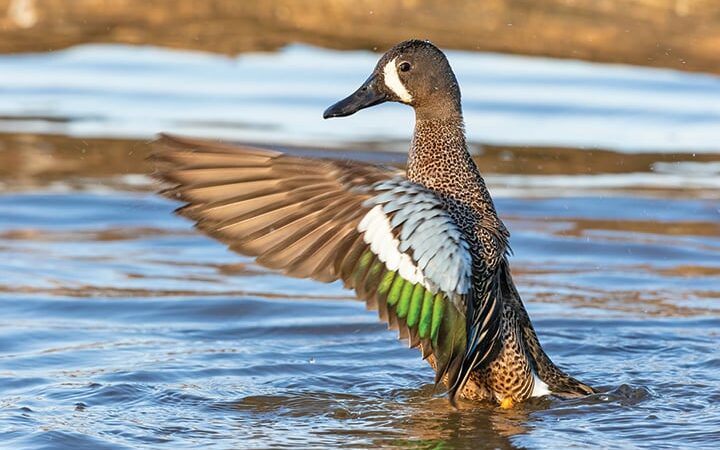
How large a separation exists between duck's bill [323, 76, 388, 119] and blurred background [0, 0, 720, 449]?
100cm

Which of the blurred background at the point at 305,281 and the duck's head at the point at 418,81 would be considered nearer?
the blurred background at the point at 305,281

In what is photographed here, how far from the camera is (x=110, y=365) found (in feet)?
18.8

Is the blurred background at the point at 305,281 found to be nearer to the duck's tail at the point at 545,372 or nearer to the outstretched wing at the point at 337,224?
the duck's tail at the point at 545,372

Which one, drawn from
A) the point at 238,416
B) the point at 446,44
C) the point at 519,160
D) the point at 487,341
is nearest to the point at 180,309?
the point at 238,416

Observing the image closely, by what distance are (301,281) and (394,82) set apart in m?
2.01

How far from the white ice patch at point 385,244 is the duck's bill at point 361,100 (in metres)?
0.77

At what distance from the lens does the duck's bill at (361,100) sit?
5.42 metres

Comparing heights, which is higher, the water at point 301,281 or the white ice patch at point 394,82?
the white ice patch at point 394,82

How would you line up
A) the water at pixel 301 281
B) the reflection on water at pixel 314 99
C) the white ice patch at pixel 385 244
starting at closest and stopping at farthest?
the white ice patch at pixel 385 244
the water at pixel 301 281
the reflection on water at pixel 314 99

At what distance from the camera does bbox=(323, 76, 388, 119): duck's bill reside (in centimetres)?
542

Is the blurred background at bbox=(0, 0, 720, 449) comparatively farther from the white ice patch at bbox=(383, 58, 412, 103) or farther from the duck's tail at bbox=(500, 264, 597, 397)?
the white ice patch at bbox=(383, 58, 412, 103)

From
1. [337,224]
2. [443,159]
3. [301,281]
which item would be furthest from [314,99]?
[337,224]

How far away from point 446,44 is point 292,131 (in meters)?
2.14

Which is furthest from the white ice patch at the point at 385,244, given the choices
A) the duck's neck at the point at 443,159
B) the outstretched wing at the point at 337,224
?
the duck's neck at the point at 443,159
